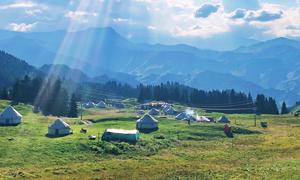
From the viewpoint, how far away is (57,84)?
604ft

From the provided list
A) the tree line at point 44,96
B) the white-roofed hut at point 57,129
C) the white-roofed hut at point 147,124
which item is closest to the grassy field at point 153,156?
the white-roofed hut at point 57,129

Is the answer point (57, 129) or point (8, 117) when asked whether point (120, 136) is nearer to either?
point (57, 129)

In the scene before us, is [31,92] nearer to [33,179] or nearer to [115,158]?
[115,158]

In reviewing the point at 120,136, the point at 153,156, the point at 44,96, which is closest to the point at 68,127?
the point at 120,136

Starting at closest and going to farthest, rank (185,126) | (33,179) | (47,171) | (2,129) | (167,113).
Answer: (33,179) < (47,171) < (2,129) < (185,126) < (167,113)

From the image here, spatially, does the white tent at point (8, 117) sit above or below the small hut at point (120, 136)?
above

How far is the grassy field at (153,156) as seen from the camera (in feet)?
228

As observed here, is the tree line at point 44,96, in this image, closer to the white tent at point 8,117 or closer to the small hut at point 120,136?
the white tent at point 8,117

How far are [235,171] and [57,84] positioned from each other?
4861 inches

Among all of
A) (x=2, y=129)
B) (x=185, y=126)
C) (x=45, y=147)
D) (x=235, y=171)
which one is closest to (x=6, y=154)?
(x=45, y=147)

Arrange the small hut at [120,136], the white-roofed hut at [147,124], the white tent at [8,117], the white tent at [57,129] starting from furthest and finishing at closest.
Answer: the white-roofed hut at [147,124] < the white tent at [8,117] < the white tent at [57,129] < the small hut at [120,136]

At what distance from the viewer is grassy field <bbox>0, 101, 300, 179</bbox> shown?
228ft

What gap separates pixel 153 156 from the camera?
8506cm

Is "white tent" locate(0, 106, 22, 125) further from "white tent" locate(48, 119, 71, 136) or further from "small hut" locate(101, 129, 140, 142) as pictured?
"small hut" locate(101, 129, 140, 142)
